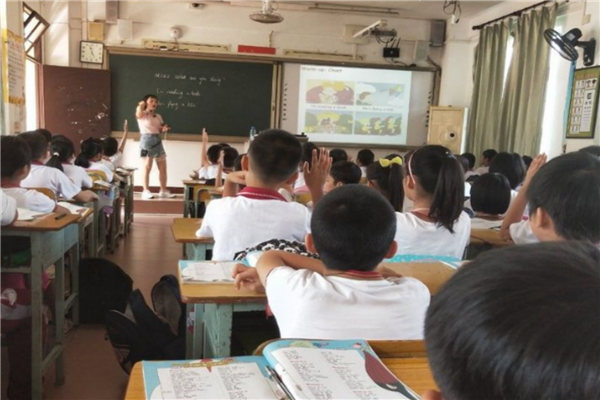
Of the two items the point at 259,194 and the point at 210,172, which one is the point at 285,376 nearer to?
the point at 259,194

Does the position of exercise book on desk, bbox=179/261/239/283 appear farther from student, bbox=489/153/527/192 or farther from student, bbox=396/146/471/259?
student, bbox=489/153/527/192

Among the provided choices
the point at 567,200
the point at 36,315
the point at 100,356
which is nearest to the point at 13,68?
the point at 100,356

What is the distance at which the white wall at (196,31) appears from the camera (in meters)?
6.85

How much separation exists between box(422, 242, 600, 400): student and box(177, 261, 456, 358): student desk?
0.71 m

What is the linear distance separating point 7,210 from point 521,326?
1.78 metres

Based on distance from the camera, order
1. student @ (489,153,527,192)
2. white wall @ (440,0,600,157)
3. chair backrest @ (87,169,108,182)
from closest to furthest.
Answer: student @ (489,153,527,192)
chair backrest @ (87,169,108,182)
white wall @ (440,0,600,157)

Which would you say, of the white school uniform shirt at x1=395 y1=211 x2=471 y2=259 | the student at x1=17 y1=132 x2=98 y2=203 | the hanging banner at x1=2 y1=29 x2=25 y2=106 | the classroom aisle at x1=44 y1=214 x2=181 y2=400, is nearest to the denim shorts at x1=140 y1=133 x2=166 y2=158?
the hanging banner at x1=2 y1=29 x2=25 y2=106

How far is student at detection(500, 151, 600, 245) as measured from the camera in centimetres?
143

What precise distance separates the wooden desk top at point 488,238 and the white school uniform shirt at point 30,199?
6.43 feet

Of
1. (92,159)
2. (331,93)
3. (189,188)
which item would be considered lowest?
(189,188)

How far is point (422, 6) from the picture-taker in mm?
7094

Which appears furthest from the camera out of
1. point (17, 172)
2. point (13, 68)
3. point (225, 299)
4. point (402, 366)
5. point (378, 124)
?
point (378, 124)

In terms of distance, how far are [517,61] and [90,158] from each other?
4.83m

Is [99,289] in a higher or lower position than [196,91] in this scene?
lower
